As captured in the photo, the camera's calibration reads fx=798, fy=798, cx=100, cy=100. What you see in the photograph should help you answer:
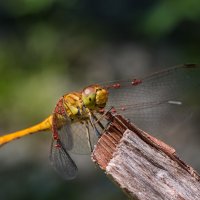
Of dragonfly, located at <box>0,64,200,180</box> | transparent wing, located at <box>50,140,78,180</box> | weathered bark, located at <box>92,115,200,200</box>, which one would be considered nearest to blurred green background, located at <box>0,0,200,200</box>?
dragonfly, located at <box>0,64,200,180</box>

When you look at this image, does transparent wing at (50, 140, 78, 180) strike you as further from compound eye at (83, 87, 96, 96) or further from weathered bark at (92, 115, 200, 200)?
weathered bark at (92, 115, 200, 200)

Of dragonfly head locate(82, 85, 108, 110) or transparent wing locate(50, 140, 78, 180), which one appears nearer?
transparent wing locate(50, 140, 78, 180)

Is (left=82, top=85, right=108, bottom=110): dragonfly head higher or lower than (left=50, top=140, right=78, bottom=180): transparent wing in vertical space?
higher

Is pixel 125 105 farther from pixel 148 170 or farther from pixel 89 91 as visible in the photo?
pixel 148 170

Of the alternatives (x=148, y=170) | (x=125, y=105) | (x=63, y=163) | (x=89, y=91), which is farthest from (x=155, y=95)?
(x=148, y=170)

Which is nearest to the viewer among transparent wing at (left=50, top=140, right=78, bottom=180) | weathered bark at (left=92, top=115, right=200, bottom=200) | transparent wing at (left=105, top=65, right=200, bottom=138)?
weathered bark at (left=92, top=115, right=200, bottom=200)

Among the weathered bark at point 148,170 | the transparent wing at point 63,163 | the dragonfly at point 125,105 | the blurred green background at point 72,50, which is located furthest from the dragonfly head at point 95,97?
the blurred green background at point 72,50

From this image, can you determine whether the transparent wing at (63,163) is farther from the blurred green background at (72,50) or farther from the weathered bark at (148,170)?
the blurred green background at (72,50)
